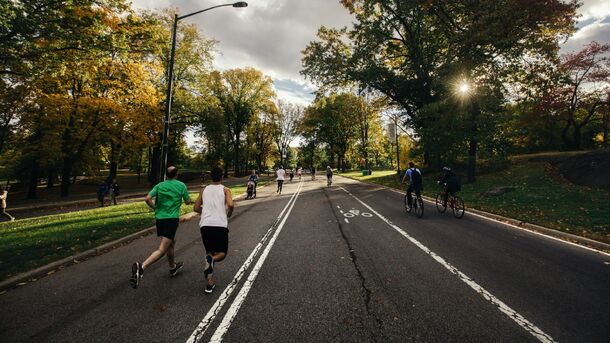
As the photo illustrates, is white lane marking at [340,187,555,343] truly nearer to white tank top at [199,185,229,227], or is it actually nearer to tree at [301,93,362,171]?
white tank top at [199,185,229,227]

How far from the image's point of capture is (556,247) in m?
6.58

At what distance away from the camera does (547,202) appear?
1166 centimetres

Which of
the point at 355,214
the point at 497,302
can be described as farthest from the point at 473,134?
the point at 497,302

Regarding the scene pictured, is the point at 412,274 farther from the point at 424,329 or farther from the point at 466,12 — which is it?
the point at 466,12

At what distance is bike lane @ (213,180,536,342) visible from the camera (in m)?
3.15

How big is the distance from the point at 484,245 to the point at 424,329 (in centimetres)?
470

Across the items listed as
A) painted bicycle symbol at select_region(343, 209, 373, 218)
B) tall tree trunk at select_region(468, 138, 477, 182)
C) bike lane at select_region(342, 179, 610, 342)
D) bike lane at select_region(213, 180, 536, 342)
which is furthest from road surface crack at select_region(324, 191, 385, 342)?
tall tree trunk at select_region(468, 138, 477, 182)

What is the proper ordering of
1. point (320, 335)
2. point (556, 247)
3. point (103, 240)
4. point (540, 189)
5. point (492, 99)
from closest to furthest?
point (320, 335)
point (556, 247)
point (103, 240)
point (540, 189)
point (492, 99)

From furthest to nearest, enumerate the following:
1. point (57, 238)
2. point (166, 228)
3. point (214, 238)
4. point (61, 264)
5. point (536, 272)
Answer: point (57, 238) < point (61, 264) < point (536, 272) < point (166, 228) < point (214, 238)

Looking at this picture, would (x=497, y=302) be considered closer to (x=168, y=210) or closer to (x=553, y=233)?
(x=168, y=210)

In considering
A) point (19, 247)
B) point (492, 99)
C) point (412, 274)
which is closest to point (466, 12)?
point (492, 99)

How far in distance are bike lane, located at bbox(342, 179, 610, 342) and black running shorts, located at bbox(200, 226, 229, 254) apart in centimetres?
445

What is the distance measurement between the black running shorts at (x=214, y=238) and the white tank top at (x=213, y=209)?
84mm

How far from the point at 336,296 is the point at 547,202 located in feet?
41.8
